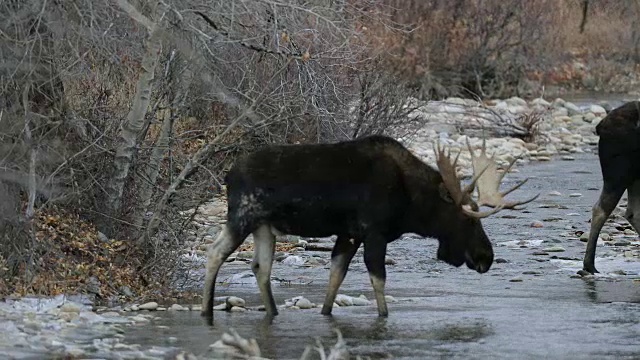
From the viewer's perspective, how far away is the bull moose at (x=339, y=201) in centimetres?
1159

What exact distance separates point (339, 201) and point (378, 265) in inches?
24.4

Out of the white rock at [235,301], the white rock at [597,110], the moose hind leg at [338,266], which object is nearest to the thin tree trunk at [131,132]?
the white rock at [235,301]

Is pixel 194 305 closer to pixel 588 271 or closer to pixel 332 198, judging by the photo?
pixel 332 198

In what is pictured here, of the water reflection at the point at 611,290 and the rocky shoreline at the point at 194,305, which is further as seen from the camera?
the water reflection at the point at 611,290

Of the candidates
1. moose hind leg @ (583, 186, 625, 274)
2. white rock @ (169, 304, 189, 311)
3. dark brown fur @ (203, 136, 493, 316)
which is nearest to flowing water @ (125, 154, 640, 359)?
white rock @ (169, 304, 189, 311)

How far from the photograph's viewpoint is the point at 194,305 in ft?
40.7

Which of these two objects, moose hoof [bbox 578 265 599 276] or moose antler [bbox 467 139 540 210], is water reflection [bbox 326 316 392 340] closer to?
moose antler [bbox 467 139 540 210]

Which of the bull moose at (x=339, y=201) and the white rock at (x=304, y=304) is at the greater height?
the bull moose at (x=339, y=201)

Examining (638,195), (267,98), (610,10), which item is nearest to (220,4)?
(267,98)

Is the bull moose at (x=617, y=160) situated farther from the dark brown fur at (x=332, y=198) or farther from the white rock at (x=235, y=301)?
the white rock at (x=235, y=301)

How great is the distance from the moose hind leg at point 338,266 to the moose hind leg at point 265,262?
1.46 feet

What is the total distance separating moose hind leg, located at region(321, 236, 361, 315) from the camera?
11859 mm

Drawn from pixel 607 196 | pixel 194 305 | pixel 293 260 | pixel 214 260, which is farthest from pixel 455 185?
pixel 293 260

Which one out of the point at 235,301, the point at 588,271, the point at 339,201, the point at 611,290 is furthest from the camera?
the point at 588,271
